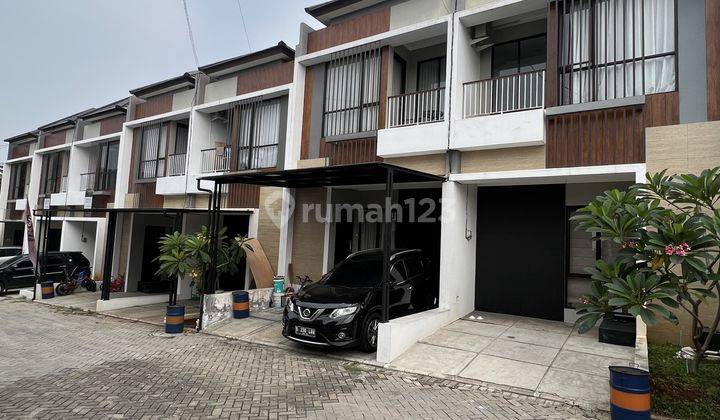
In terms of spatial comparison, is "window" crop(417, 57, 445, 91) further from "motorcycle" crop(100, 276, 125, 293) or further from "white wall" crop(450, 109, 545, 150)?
"motorcycle" crop(100, 276, 125, 293)

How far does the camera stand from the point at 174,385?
579cm

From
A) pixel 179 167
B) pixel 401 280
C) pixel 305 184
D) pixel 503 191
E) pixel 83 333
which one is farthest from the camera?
pixel 179 167

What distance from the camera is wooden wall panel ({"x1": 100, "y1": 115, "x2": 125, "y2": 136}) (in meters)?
18.0

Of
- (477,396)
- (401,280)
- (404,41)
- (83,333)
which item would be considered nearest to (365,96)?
(404,41)

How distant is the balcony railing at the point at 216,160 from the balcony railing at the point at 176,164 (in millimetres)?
1245

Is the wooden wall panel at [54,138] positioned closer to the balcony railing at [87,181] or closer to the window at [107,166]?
the balcony railing at [87,181]

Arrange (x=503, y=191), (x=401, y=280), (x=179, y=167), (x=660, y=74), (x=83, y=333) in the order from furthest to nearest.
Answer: (x=179, y=167) < (x=503, y=191) < (x=83, y=333) < (x=401, y=280) < (x=660, y=74)

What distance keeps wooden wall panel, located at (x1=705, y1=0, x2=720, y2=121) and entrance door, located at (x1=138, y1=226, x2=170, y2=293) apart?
17453mm

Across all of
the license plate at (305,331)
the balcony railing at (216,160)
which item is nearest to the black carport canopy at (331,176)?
the license plate at (305,331)

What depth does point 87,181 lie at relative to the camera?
19.5 metres

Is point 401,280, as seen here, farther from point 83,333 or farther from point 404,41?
point 83,333

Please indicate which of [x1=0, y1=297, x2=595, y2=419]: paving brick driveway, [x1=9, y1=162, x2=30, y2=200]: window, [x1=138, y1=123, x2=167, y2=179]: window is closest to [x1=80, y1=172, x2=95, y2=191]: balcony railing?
[x1=138, y1=123, x2=167, y2=179]: window

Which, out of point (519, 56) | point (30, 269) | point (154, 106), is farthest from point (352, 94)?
point (30, 269)

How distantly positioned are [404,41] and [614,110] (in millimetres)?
4975
